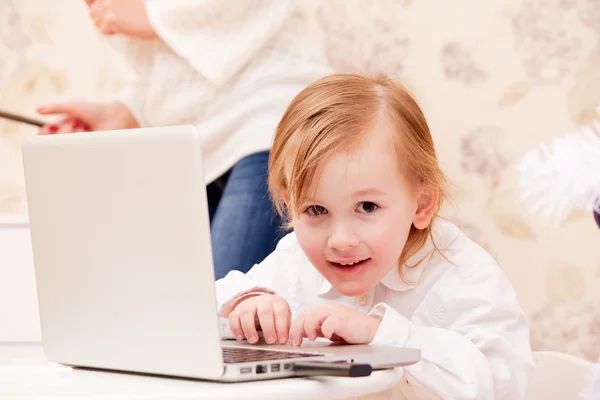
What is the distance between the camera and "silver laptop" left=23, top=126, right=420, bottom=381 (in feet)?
2.17

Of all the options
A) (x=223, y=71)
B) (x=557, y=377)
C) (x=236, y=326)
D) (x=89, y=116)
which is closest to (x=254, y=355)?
(x=236, y=326)

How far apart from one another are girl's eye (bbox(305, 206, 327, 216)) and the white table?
0.32m

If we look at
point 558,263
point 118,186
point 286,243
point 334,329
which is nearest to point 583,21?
point 558,263

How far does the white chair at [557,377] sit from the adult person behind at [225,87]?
0.56 metres

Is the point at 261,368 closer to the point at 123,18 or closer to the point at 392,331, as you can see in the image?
the point at 392,331

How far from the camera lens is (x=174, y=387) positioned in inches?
26.5

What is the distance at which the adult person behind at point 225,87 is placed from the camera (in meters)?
1.54

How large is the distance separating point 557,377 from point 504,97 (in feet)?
2.84

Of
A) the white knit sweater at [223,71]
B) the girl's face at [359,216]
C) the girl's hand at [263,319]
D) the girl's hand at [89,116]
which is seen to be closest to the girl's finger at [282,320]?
the girl's hand at [263,319]

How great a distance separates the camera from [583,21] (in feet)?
6.04

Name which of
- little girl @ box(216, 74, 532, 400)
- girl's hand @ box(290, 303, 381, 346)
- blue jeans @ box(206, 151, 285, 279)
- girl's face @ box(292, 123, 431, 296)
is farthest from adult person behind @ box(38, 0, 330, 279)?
girl's hand @ box(290, 303, 381, 346)

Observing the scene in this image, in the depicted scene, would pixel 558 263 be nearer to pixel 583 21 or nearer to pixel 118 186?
pixel 583 21

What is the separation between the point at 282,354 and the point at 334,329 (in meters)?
0.11

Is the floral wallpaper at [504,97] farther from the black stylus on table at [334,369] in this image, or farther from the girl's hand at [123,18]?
the black stylus on table at [334,369]
